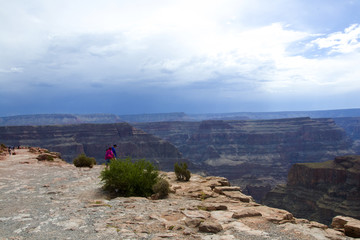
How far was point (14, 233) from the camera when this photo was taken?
6598 mm

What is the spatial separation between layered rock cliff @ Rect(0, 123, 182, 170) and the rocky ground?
93513 millimetres

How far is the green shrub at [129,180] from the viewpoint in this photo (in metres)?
11.1

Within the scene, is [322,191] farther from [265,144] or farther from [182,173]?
[265,144]

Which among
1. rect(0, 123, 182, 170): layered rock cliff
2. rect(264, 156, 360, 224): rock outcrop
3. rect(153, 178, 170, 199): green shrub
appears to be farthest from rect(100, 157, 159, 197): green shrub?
rect(0, 123, 182, 170): layered rock cliff

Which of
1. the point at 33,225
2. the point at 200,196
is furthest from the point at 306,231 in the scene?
the point at 33,225

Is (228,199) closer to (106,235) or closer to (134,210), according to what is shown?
(134,210)

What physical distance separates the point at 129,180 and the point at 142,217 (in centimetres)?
353

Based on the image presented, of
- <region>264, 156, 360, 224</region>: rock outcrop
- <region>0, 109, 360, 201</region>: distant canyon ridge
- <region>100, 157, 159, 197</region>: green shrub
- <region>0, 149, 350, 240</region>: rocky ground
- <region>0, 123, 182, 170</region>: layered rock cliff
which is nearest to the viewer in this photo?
<region>0, 149, 350, 240</region>: rocky ground

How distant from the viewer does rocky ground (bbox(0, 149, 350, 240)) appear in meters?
6.54

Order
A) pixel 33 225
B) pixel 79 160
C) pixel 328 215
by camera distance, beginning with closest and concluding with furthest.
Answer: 1. pixel 33 225
2. pixel 79 160
3. pixel 328 215

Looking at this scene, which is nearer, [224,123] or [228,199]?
[228,199]

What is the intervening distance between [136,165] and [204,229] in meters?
5.97

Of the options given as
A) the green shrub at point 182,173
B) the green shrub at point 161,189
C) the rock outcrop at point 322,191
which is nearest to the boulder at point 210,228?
the green shrub at point 161,189

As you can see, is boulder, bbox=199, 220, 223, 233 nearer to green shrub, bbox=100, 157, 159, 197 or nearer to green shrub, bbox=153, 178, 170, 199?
green shrub, bbox=153, 178, 170, 199
